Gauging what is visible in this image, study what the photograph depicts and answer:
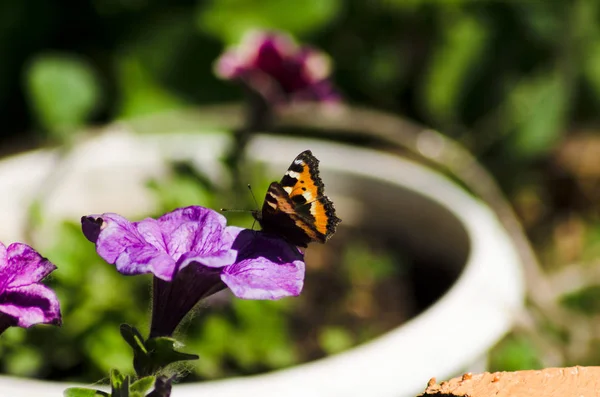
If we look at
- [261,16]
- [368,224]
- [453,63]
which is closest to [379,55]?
[453,63]

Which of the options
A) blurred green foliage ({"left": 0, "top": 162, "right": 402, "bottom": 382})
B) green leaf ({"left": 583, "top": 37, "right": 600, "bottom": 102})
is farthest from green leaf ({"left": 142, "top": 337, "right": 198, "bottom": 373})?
green leaf ({"left": 583, "top": 37, "right": 600, "bottom": 102})

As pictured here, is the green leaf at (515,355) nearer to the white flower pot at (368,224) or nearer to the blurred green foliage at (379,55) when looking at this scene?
the white flower pot at (368,224)

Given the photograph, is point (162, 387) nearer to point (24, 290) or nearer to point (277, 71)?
point (24, 290)

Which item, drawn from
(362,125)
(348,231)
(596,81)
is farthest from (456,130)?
(348,231)

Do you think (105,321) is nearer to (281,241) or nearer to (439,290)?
(439,290)

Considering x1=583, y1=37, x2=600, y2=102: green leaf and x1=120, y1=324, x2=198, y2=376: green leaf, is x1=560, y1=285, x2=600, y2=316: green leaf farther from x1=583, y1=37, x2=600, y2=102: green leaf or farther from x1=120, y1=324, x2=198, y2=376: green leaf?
x1=120, y1=324, x2=198, y2=376: green leaf

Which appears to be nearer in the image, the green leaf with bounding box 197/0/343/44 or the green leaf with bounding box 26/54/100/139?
the green leaf with bounding box 26/54/100/139

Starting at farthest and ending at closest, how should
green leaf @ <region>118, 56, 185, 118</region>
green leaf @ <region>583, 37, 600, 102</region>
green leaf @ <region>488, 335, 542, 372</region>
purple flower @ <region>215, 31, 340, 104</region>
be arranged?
green leaf @ <region>583, 37, 600, 102</region>, green leaf @ <region>118, 56, 185, 118</region>, purple flower @ <region>215, 31, 340, 104</region>, green leaf @ <region>488, 335, 542, 372</region>
